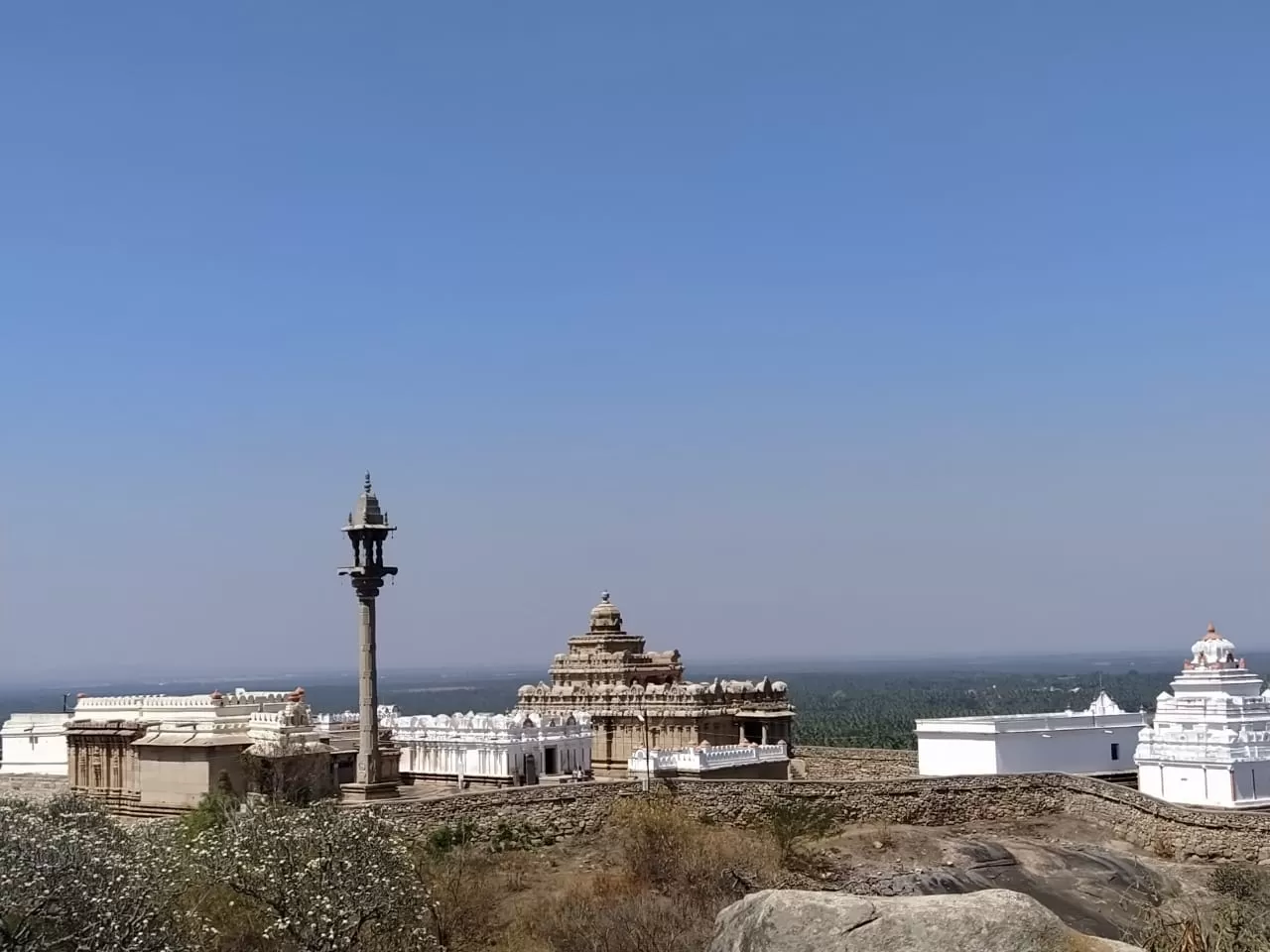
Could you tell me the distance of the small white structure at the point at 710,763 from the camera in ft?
A: 114

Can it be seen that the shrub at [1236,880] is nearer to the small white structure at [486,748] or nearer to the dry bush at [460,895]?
the dry bush at [460,895]

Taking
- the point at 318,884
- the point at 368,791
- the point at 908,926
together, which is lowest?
the point at 368,791

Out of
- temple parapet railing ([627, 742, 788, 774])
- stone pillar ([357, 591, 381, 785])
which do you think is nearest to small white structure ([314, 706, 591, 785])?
temple parapet railing ([627, 742, 788, 774])

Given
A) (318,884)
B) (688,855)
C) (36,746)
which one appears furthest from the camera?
(36,746)

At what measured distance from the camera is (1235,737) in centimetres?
3180

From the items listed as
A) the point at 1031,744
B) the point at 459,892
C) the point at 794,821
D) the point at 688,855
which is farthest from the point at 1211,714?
the point at 459,892

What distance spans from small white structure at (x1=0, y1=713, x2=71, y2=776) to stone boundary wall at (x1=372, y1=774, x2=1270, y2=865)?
15.8 metres

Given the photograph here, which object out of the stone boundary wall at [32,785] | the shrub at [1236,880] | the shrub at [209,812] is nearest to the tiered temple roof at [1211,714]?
the shrub at [1236,880]

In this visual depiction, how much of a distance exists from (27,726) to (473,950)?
24.5m

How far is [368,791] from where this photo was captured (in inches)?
1198

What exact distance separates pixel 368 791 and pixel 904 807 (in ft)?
39.4

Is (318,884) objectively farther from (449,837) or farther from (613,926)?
(449,837)

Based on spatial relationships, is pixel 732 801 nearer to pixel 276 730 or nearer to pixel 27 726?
pixel 276 730

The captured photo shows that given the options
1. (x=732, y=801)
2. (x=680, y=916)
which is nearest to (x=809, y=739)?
(x=732, y=801)
